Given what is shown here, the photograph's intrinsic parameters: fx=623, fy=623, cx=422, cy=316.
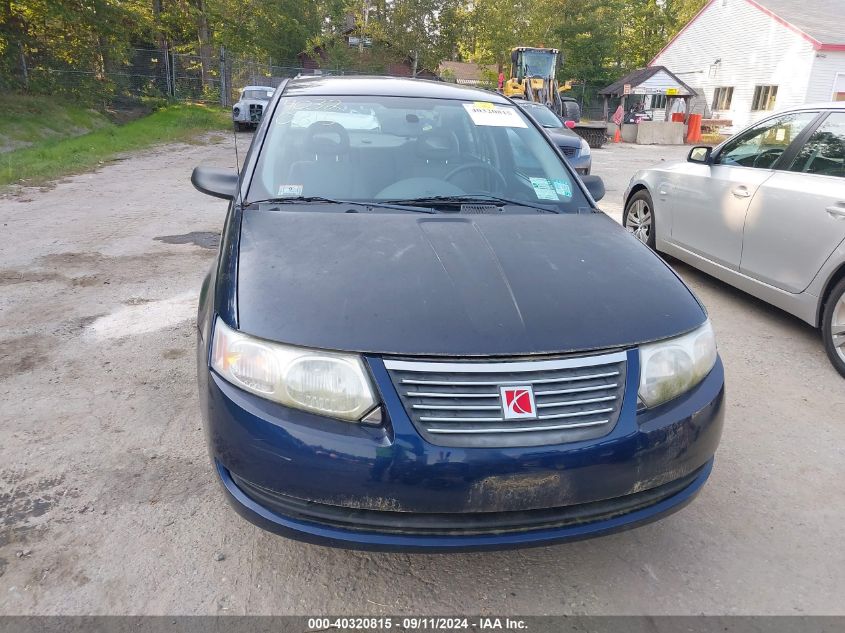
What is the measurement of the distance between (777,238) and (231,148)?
15.0m

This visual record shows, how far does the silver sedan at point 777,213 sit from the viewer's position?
3.98m

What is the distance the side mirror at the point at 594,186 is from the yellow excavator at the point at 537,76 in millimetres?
20854

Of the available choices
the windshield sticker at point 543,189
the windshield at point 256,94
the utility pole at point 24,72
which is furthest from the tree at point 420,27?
the windshield sticker at point 543,189

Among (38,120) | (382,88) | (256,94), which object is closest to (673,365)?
(382,88)

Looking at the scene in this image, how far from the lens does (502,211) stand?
2.96 meters

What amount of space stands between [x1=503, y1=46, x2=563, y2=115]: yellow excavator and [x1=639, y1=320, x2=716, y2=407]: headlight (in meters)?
22.4

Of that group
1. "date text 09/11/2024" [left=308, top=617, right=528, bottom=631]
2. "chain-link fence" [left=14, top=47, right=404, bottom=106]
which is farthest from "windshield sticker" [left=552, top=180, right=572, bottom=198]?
"chain-link fence" [left=14, top=47, right=404, bottom=106]

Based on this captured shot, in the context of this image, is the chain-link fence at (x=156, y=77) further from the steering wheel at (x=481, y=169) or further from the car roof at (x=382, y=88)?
the steering wheel at (x=481, y=169)

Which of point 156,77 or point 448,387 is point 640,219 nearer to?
point 448,387

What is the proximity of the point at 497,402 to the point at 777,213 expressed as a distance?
138 inches

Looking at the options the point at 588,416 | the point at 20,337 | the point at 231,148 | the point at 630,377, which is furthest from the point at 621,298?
the point at 231,148

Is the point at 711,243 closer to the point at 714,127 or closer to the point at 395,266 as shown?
the point at 395,266

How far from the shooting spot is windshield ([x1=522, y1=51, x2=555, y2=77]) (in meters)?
25.0

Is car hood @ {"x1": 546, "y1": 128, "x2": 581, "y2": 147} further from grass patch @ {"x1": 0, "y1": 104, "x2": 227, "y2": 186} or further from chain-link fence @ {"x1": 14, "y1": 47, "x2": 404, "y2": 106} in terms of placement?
chain-link fence @ {"x1": 14, "y1": 47, "x2": 404, "y2": 106}
